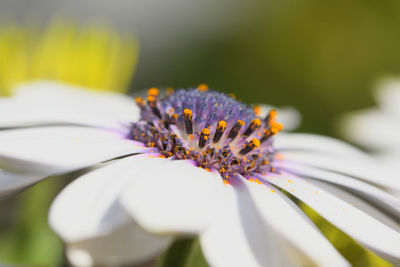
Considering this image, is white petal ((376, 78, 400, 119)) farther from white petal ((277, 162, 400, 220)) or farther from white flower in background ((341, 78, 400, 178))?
white petal ((277, 162, 400, 220))

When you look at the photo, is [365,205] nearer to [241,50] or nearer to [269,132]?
[269,132]

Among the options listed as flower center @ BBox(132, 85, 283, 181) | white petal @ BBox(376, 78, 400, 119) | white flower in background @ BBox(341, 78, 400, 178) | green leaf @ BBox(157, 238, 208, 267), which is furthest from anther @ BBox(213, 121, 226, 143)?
white petal @ BBox(376, 78, 400, 119)

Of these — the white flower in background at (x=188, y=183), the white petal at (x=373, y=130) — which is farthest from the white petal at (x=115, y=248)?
the white petal at (x=373, y=130)

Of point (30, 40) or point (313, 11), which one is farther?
point (313, 11)

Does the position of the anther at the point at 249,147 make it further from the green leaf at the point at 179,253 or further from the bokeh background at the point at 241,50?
the bokeh background at the point at 241,50

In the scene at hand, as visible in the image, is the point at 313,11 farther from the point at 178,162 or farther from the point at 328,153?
the point at 178,162

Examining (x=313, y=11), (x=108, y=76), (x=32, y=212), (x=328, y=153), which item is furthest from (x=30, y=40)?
(x=313, y=11)
